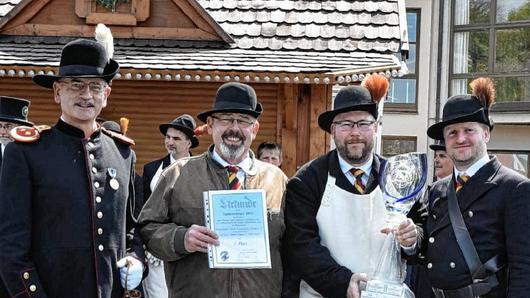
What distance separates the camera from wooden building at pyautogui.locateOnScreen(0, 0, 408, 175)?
361 inches

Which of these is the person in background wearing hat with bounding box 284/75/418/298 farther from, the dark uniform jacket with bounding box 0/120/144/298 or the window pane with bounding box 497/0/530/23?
the window pane with bounding box 497/0/530/23

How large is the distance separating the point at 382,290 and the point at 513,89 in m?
14.4

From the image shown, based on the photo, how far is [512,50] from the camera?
1777 cm

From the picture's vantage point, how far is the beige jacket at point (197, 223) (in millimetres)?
4320

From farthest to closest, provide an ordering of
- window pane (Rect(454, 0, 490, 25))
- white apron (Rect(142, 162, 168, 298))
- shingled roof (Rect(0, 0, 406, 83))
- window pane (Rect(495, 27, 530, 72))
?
window pane (Rect(454, 0, 490, 25)) < window pane (Rect(495, 27, 530, 72)) < shingled roof (Rect(0, 0, 406, 83)) < white apron (Rect(142, 162, 168, 298))

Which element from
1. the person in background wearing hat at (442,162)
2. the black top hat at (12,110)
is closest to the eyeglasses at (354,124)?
the person in background wearing hat at (442,162)

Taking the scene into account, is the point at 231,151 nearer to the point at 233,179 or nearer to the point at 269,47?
the point at 233,179

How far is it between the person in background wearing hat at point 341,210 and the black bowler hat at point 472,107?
388mm

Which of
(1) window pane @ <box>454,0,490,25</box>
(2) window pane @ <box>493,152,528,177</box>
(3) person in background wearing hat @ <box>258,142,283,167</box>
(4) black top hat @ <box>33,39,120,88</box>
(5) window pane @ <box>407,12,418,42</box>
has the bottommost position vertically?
(2) window pane @ <box>493,152,528,177</box>

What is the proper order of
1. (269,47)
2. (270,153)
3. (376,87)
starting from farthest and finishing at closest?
1. (269,47)
2. (270,153)
3. (376,87)

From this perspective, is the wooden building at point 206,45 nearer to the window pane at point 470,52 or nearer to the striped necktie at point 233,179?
the striped necktie at point 233,179

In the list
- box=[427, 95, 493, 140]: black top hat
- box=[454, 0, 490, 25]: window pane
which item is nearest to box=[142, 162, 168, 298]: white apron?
box=[427, 95, 493, 140]: black top hat

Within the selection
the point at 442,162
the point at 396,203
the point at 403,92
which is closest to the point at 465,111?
the point at 396,203

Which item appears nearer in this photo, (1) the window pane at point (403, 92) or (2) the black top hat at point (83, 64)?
(2) the black top hat at point (83, 64)
